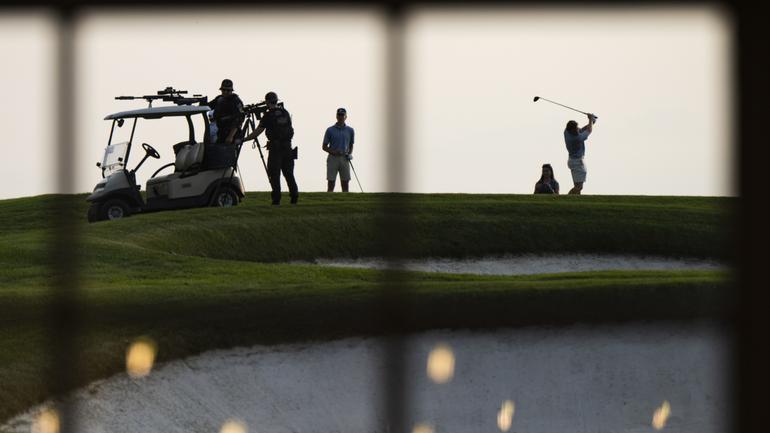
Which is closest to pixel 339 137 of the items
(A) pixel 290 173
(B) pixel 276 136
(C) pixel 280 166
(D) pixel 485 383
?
(A) pixel 290 173

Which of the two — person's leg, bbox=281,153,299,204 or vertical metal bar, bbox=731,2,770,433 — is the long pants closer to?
person's leg, bbox=281,153,299,204

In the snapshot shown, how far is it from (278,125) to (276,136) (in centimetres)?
17

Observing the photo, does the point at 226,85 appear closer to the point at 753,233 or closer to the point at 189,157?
the point at 189,157

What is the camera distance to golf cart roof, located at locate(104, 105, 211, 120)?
20.2m

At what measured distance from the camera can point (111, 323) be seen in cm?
1181

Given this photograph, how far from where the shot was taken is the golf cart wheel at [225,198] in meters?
20.8

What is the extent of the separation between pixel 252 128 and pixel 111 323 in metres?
8.30

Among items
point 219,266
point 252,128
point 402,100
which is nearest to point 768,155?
point 402,100

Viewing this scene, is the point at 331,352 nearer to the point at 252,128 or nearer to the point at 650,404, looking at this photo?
the point at 650,404

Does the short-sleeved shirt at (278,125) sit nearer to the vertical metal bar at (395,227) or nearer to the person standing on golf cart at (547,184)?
the person standing on golf cart at (547,184)

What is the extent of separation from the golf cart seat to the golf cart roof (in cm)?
49

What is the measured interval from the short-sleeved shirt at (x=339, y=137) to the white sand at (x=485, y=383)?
926 centimetres

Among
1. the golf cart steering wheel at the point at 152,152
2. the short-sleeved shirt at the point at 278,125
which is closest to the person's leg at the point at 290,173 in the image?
the short-sleeved shirt at the point at 278,125

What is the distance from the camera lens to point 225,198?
68.8 ft
